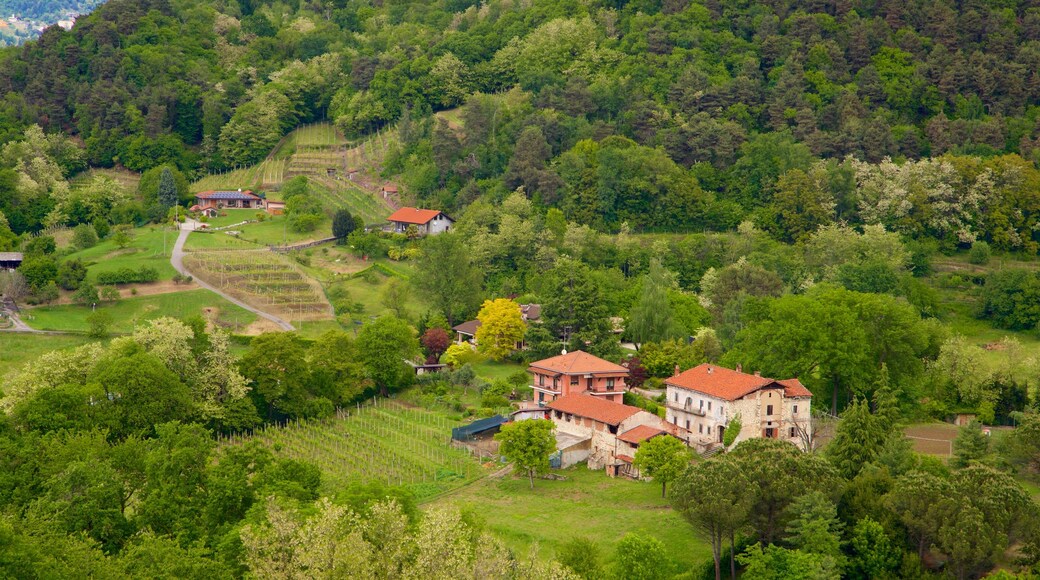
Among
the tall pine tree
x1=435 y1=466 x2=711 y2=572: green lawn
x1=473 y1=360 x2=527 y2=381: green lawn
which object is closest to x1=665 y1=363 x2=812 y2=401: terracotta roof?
x1=435 y1=466 x2=711 y2=572: green lawn

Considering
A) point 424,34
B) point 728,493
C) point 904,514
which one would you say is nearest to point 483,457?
point 728,493

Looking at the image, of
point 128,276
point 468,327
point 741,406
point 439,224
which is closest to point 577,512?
point 741,406

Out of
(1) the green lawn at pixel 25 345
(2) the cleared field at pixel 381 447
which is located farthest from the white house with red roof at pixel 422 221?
(2) the cleared field at pixel 381 447

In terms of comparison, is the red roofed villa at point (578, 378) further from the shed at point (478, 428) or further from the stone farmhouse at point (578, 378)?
the shed at point (478, 428)

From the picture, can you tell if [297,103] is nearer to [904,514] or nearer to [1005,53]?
[1005,53]

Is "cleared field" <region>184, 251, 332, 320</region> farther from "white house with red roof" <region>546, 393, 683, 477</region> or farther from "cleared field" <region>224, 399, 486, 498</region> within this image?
"white house with red roof" <region>546, 393, 683, 477</region>

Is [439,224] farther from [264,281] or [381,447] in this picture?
[381,447]
